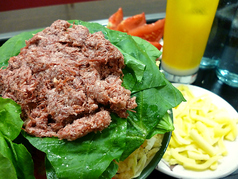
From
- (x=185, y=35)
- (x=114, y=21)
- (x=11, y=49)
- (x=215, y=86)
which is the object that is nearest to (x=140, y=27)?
(x=114, y=21)

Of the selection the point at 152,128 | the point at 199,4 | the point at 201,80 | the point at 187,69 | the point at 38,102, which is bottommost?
the point at 201,80

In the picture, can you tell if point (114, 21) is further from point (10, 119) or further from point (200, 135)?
point (10, 119)

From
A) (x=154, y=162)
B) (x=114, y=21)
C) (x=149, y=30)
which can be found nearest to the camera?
(x=154, y=162)

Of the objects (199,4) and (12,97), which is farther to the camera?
(199,4)

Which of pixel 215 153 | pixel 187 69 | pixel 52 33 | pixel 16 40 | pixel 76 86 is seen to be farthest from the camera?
pixel 187 69

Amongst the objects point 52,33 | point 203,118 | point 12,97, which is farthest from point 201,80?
point 12,97

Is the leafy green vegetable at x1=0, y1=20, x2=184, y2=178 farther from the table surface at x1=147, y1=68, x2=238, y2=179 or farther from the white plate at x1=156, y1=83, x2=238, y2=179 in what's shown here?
the table surface at x1=147, y1=68, x2=238, y2=179

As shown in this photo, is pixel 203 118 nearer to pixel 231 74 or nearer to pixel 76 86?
pixel 231 74

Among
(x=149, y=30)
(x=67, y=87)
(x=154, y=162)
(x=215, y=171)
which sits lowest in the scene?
(x=215, y=171)
